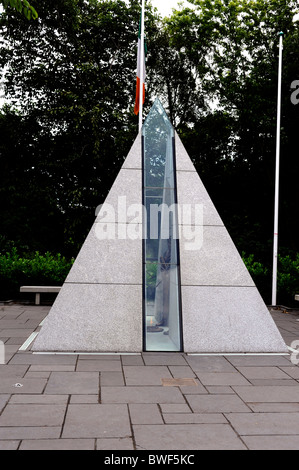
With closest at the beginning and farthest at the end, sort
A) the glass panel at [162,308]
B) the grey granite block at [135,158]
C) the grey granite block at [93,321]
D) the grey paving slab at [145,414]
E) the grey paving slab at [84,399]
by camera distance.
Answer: the grey paving slab at [145,414] → the grey paving slab at [84,399] → the grey granite block at [93,321] → the glass panel at [162,308] → the grey granite block at [135,158]

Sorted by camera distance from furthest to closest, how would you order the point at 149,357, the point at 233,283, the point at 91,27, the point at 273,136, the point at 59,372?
the point at 91,27 → the point at 273,136 → the point at 233,283 → the point at 149,357 → the point at 59,372

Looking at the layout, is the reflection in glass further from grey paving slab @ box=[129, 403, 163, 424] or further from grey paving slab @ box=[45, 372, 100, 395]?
grey paving slab @ box=[129, 403, 163, 424]

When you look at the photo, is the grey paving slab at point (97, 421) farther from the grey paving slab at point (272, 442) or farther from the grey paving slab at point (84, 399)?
the grey paving slab at point (272, 442)

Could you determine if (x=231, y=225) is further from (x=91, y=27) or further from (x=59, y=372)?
(x=59, y=372)

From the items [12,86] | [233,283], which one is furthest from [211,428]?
[12,86]

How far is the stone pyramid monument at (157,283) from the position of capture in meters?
6.85

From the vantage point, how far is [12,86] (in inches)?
806

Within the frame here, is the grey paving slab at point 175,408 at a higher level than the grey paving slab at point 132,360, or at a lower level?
higher

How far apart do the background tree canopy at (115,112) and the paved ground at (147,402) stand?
1226 cm

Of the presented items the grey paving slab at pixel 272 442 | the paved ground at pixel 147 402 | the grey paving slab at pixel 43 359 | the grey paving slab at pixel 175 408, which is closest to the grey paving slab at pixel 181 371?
the paved ground at pixel 147 402

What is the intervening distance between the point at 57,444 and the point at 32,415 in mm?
725

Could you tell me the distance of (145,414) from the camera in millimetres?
4312

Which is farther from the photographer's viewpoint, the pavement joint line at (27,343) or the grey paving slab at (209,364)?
the pavement joint line at (27,343)

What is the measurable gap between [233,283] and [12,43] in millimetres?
17319
